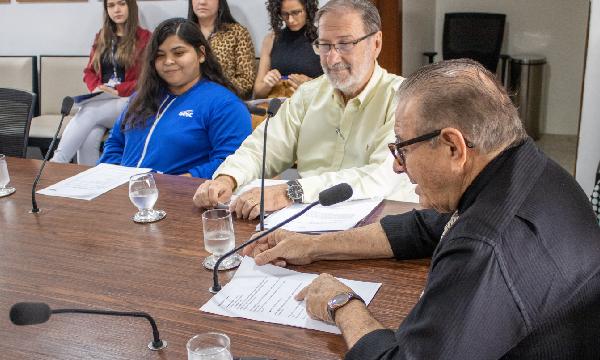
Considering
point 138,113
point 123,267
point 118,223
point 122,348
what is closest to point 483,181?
point 122,348

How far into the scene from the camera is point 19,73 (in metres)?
4.88

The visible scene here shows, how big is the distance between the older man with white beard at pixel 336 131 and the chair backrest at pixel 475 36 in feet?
10.5

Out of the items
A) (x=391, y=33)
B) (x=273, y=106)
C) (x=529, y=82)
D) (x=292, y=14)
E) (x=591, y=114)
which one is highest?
(x=292, y=14)

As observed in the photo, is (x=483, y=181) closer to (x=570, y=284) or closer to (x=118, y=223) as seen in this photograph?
(x=570, y=284)

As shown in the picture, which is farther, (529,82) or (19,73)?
(529,82)

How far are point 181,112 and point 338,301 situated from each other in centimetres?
150

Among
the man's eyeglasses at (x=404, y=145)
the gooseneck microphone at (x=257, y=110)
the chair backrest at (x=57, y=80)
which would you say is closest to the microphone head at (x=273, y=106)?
the man's eyeglasses at (x=404, y=145)

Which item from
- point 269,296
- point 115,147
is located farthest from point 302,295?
point 115,147

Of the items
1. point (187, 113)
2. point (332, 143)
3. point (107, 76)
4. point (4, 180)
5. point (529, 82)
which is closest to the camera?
point (4, 180)

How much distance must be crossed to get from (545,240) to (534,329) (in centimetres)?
13

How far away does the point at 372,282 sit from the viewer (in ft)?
4.28

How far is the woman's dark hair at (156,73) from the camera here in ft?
7.97

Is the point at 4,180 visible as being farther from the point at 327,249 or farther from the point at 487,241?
the point at 487,241

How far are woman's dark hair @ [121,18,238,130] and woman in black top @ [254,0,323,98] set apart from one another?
1258 mm
